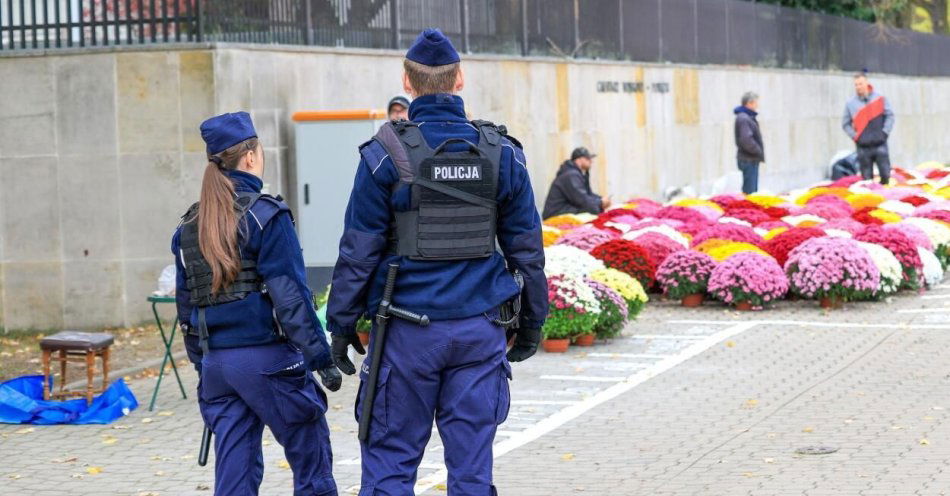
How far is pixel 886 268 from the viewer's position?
14547 millimetres

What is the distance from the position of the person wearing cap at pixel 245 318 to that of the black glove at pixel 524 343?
0.70 metres

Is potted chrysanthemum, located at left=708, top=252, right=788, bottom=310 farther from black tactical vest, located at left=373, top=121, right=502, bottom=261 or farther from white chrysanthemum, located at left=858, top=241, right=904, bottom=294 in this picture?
black tactical vest, located at left=373, top=121, right=502, bottom=261

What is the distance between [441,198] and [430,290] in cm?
33

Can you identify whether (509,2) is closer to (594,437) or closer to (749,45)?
(749,45)

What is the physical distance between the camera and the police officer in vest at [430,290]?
17.6 feet

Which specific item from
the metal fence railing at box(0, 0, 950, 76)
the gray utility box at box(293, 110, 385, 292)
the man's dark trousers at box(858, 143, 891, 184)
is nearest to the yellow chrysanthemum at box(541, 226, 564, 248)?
the gray utility box at box(293, 110, 385, 292)

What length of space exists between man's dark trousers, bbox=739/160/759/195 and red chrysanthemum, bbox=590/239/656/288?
914cm

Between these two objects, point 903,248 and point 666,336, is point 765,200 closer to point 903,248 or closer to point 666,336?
point 903,248

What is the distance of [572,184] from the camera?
18.8 m

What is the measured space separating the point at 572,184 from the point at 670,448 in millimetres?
10623

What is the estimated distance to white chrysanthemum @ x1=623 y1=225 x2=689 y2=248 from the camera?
52.5 feet

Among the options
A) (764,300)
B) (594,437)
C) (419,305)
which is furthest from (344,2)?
(419,305)

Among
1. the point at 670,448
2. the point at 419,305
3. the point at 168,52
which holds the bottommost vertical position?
the point at 670,448

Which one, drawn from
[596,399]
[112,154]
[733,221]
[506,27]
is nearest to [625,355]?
[596,399]
